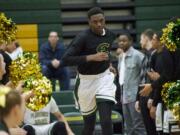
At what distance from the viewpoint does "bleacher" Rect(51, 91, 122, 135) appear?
10953mm

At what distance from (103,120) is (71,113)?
221cm

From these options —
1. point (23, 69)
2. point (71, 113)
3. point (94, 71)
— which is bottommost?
point (71, 113)

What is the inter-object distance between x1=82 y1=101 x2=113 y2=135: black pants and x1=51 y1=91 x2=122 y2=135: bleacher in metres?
1.62

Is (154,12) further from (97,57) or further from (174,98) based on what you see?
(174,98)

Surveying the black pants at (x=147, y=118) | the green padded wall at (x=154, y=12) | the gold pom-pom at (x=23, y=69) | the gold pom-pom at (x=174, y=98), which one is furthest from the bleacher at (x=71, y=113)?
the green padded wall at (x=154, y=12)

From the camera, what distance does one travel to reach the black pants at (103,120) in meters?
8.88

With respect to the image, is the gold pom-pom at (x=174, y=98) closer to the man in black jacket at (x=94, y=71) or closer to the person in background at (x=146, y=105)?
the man in black jacket at (x=94, y=71)

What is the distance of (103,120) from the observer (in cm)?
891

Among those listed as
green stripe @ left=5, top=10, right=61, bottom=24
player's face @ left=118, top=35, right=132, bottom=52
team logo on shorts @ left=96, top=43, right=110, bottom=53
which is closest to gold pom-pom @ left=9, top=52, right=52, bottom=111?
team logo on shorts @ left=96, top=43, right=110, bottom=53

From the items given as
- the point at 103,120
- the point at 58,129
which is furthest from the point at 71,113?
the point at 103,120

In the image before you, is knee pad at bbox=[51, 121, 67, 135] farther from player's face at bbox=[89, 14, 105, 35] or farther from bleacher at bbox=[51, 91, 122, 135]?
bleacher at bbox=[51, 91, 122, 135]

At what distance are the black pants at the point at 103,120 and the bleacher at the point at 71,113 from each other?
5.31 feet

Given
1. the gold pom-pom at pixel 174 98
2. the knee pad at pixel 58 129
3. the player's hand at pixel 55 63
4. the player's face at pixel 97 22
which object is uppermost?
the player's face at pixel 97 22

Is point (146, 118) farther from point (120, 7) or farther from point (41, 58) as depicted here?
point (120, 7)
